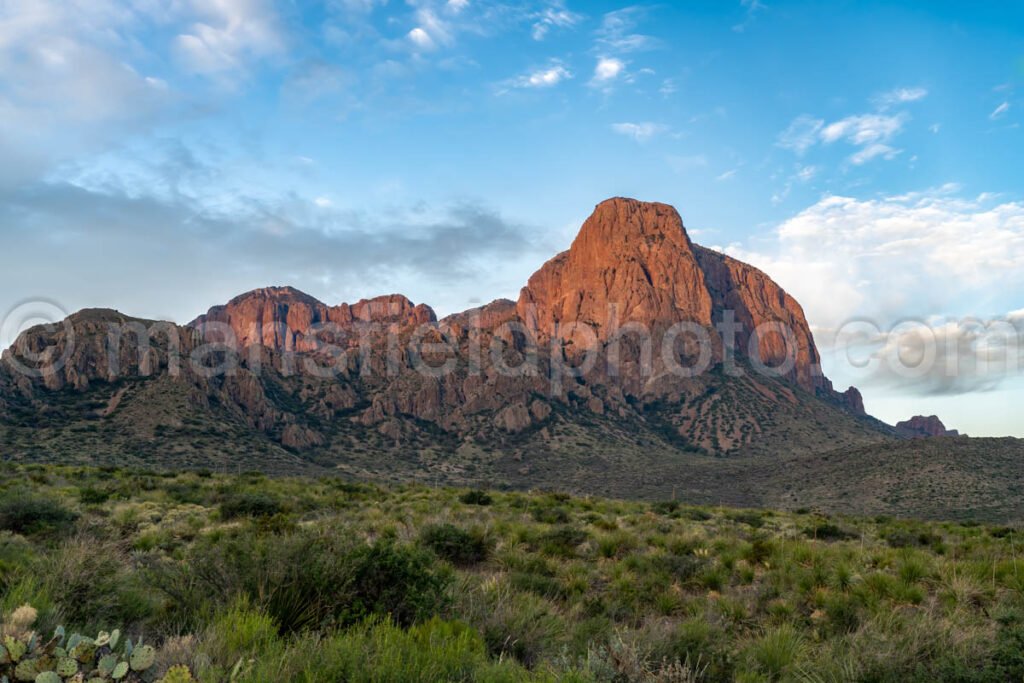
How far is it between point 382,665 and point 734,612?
5952 mm

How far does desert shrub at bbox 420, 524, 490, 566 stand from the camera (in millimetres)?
11367

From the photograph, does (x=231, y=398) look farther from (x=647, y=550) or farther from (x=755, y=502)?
(x=647, y=550)

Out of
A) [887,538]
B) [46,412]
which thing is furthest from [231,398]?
[887,538]

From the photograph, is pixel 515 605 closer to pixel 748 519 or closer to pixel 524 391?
pixel 748 519

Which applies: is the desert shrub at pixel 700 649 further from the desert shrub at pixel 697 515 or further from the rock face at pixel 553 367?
the rock face at pixel 553 367

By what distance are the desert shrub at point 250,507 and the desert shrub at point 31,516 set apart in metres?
4.38

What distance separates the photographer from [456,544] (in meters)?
11.5

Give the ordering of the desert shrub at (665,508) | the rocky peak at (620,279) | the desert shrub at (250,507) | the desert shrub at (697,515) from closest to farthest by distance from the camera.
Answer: the desert shrub at (250,507), the desert shrub at (697,515), the desert shrub at (665,508), the rocky peak at (620,279)

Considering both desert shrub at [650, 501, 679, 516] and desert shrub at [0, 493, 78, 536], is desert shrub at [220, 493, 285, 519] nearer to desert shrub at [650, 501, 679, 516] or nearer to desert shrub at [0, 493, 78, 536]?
desert shrub at [0, 493, 78, 536]

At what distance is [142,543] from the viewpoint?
11.9m

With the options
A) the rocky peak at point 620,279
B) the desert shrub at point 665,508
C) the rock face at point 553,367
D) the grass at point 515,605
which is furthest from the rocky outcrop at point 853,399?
the grass at point 515,605

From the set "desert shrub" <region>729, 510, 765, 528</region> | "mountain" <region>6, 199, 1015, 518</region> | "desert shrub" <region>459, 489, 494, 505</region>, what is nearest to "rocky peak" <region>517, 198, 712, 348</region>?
"mountain" <region>6, 199, 1015, 518</region>

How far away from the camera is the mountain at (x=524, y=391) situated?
69.0m

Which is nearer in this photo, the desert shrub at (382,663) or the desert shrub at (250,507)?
the desert shrub at (382,663)
